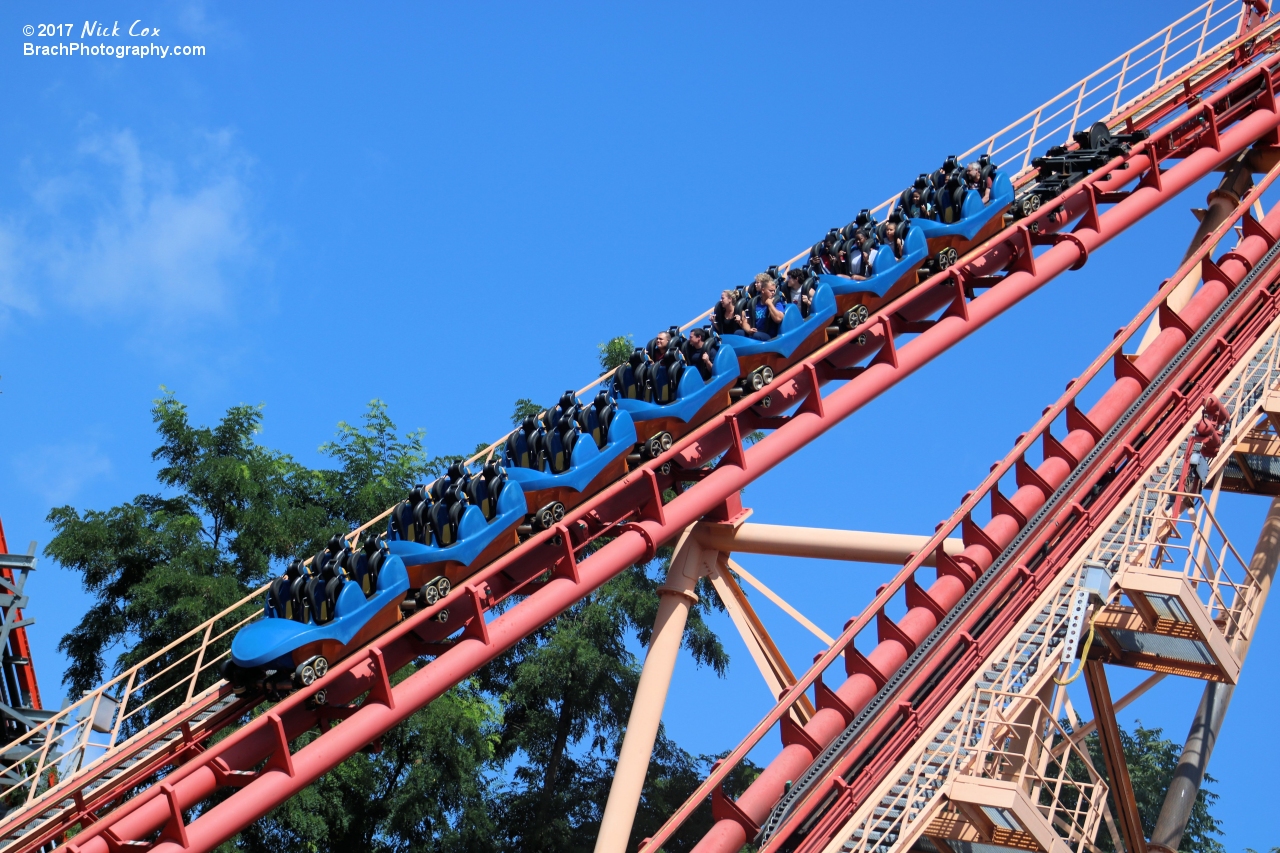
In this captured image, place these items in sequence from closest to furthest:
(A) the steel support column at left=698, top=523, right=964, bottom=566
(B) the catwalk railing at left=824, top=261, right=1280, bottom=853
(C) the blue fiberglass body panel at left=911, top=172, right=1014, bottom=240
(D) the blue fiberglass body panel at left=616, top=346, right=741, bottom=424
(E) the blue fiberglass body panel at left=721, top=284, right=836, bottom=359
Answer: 1. (B) the catwalk railing at left=824, top=261, right=1280, bottom=853
2. (D) the blue fiberglass body panel at left=616, top=346, right=741, bottom=424
3. (E) the blue fiberglass body panel at left=721, top=284, right=836, bottom=359
4. (A) the steel support column at left=698, top=523, right=964, bottom=566
5. (C) the blue fiberglass body panel at left=911, top=172, right=1014, bottom=240

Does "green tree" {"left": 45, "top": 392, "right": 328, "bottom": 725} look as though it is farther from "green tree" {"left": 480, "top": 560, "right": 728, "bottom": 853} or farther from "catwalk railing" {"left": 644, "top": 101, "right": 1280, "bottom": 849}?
"catwalk railing" {"left": 644, "top": 101, "right": 1280, "bottom": 849}

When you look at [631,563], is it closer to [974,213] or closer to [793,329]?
[793,329]

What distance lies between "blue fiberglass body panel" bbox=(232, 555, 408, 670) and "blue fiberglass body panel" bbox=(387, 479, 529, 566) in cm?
20

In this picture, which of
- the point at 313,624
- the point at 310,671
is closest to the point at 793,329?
the point at 313,624

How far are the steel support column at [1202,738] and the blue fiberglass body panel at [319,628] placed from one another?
22.6ft

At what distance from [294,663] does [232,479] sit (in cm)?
1192

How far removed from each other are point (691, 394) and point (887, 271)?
9.39ft

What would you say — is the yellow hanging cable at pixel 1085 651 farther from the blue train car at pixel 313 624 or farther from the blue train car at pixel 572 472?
the blue train car at pixel 313 624

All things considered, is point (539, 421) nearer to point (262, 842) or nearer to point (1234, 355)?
point (1234, 355)

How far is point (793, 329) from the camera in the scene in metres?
15.2

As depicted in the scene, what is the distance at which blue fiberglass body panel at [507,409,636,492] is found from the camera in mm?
13364

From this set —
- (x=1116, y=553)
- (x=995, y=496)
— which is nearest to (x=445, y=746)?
(x=995, y=496)

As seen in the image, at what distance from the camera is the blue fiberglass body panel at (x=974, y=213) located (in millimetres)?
16422

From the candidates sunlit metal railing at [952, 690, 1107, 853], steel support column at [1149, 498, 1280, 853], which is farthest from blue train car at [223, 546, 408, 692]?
steel support column at [1149, 498, 1280, 853]
